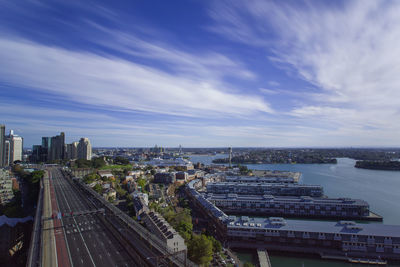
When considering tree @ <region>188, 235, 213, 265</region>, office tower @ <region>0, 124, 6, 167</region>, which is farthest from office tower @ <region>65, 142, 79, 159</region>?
tree @ <region>188, 235, 213, 265</region>

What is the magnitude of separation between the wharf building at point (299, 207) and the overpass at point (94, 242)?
17.3 feet

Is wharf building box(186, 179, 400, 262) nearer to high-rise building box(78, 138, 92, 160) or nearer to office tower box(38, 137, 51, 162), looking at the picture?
high-rise building box(78, 138, 92, 160)

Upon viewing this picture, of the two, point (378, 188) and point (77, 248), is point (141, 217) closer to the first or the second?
point (77, 248)

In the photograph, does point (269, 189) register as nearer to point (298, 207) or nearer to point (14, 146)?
point (298, 207)

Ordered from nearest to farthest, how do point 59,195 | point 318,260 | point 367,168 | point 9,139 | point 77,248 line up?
1. point 77,248
2. point 318,260
3. point 59,195
4. point 9,139
5. point 367,168

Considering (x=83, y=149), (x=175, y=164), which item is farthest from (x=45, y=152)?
(x=175, y=164)

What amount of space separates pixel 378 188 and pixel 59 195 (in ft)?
56.5

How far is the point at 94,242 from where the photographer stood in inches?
177

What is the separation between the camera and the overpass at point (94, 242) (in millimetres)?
3682

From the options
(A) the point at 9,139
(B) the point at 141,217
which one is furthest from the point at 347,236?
(A) the point at 9,139

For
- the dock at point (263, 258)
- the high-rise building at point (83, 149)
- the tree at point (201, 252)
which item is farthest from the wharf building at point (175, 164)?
the tree at point (201, 252)

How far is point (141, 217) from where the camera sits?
725 cm

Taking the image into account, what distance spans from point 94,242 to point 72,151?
23306 millimetres

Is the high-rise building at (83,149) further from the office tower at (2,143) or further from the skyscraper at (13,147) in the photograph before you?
the office tower at (2,143)
